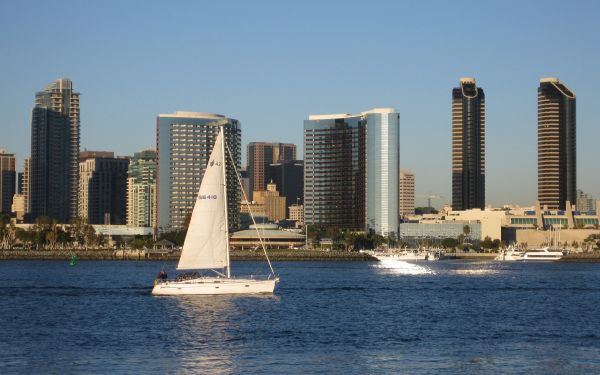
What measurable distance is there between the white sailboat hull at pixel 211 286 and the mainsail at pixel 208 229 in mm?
1444

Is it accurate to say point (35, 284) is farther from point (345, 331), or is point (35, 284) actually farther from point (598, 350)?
point (598, 350)

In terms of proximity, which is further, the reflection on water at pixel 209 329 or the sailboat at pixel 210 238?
the sailboat at pixel 210 238

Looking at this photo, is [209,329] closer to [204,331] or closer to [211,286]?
[204,331]

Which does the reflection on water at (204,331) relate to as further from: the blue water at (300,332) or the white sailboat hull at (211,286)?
the white sailboat hull at (211,286)

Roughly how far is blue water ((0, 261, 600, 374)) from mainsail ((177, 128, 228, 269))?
3613 mm

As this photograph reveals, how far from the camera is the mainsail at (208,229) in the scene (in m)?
99.4

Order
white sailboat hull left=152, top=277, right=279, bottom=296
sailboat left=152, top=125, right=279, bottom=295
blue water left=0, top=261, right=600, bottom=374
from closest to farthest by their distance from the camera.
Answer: blue water left=0, top=261, right=600, bottom=374 < white sailboat hull left=152, top=277, right=279, bottom=296 < sailboat left=152, top=125, right=279, bottom=295

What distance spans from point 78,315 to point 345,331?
24.6 meters

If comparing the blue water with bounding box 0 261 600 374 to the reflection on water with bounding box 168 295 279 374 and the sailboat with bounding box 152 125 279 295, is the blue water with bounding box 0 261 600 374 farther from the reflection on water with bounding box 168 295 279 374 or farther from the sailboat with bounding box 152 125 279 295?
the sailboat with bounding box 152 125 279 295

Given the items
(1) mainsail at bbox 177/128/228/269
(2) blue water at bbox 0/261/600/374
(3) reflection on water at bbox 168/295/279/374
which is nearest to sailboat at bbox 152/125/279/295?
(1) mainsail at bbox 177/128/228/269

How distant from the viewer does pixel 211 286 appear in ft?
323

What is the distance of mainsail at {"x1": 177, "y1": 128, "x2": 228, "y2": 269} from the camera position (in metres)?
99.4

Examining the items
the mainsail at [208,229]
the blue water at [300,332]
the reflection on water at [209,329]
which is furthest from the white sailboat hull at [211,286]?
the mainsail at [208,229]

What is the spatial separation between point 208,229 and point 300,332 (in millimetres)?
25589
